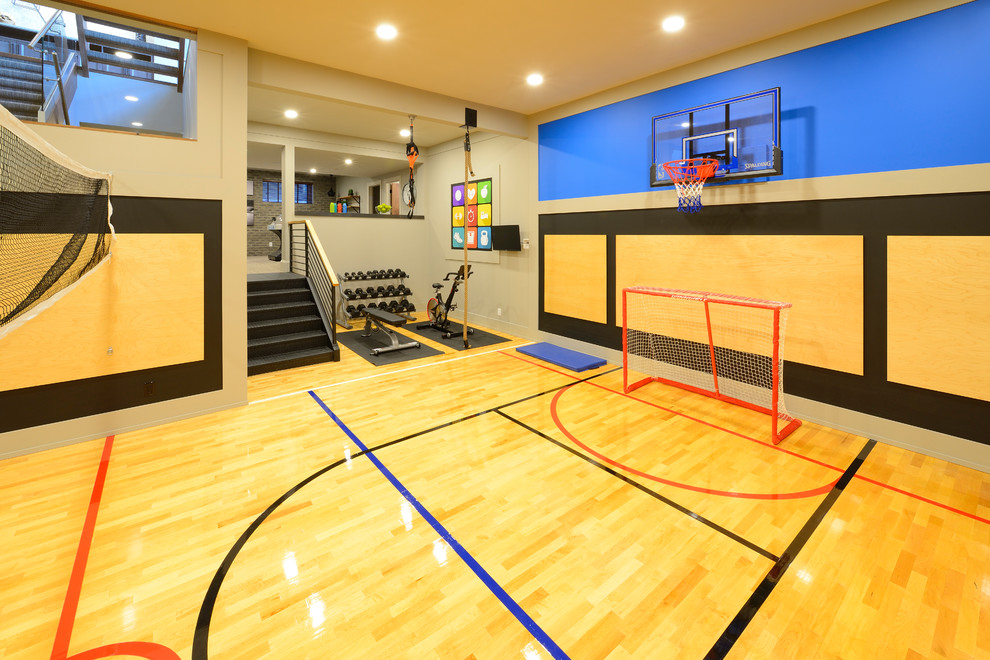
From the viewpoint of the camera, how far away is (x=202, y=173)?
4105mm

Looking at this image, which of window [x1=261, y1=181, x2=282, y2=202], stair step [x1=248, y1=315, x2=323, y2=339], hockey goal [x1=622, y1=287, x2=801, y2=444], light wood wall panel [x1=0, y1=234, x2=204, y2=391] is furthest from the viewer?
window [x1=261, y1=181, x2=282, y2=202]

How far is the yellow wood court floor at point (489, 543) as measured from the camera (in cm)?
190

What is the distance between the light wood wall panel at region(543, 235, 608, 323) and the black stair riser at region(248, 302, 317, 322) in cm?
353

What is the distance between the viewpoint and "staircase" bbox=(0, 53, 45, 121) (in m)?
5.09

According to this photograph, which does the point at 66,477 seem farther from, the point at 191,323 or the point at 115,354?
the point at 191,323

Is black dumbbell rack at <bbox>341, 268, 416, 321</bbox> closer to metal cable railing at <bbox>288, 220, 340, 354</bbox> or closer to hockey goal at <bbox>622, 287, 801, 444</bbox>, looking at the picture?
metal cable railing at <bbox>288, 220, 340, 354</bbox>

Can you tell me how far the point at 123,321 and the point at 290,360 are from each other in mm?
1992

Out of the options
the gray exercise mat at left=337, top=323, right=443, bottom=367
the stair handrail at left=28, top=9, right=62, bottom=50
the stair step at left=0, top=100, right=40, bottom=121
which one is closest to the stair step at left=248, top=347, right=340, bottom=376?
the gray exercise mat at left=337, top=323, right=443, bottom=367

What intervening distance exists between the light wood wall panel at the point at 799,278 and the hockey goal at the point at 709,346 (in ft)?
0.71

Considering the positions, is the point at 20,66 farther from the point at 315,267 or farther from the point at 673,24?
the point at 673,24

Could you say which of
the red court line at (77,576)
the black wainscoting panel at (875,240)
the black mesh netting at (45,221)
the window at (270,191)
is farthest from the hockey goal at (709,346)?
the window at (270,191)

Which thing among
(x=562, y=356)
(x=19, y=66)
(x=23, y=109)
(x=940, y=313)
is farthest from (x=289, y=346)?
(x=940, y=313)

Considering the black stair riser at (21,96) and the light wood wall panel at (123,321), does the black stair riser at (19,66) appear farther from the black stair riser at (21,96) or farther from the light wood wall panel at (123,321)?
the light wood wall panel at (123,321)

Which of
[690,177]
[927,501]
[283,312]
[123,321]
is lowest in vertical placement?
[927,501]
